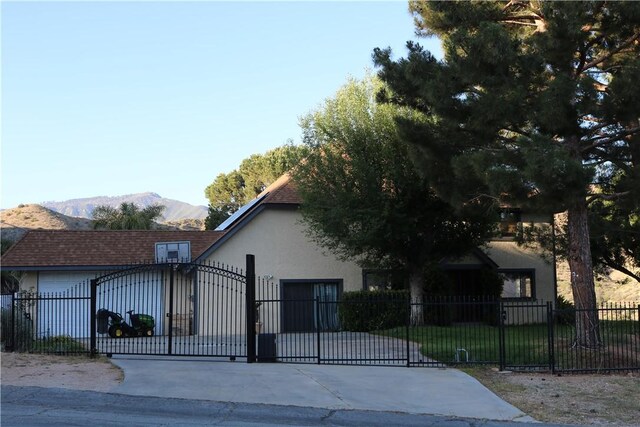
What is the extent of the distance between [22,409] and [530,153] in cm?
1081

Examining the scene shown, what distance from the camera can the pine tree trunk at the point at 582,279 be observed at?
16375 millimetres

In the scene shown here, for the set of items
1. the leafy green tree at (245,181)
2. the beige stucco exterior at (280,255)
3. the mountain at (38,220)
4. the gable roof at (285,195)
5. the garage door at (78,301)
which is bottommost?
the garage door at (78,301)

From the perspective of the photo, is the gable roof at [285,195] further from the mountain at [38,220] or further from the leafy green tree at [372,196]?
the mountain at [38,220]

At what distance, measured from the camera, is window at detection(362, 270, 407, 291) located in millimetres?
27297

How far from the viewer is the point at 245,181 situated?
68.1 m

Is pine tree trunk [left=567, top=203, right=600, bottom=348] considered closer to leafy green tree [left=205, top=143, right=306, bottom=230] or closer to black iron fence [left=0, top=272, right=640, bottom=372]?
black iron fence [left=0, top=272, right=640, bottom=372]

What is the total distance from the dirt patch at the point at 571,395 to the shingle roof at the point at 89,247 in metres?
16.1

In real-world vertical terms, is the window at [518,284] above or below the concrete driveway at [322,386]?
above

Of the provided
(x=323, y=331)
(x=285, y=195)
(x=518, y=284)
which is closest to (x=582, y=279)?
(x=323, y=331)

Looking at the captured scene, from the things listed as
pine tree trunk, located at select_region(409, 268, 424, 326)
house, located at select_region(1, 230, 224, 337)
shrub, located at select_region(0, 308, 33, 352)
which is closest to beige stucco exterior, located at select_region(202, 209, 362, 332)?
house, located at select_region(1, 230, 224, 337)

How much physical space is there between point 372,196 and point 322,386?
12150 mm

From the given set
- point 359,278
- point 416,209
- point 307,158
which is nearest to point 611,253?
point 416,209

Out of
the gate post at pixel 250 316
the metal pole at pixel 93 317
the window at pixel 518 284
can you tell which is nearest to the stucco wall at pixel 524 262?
the window at pixel 518 284

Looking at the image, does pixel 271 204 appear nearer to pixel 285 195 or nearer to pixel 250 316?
pixel 285 195
